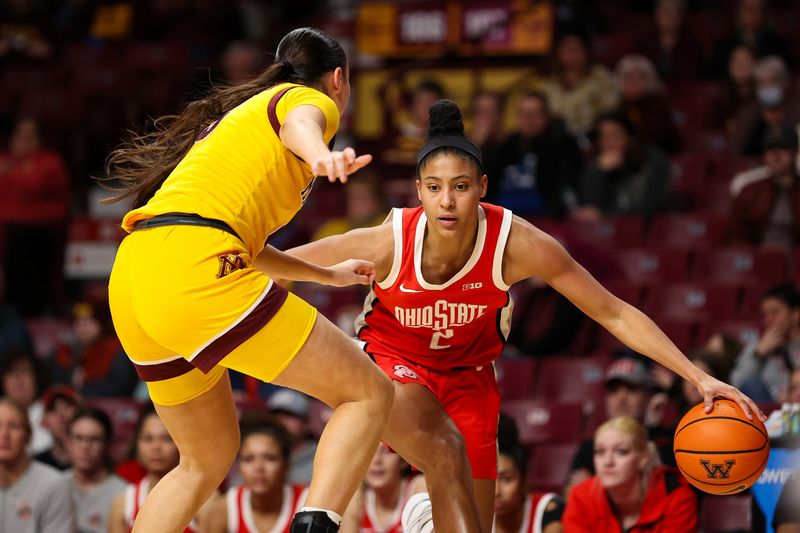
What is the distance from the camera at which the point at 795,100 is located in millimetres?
10102

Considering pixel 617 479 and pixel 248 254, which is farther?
pixel 617 479

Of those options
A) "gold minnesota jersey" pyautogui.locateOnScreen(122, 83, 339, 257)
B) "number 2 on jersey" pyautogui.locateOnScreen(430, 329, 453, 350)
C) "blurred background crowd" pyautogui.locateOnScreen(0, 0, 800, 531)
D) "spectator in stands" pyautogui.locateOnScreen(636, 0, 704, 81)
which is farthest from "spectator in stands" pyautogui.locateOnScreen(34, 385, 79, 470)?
"spectator in stands" pyautogui.locateOnScreen(636, 0, 704, 81)

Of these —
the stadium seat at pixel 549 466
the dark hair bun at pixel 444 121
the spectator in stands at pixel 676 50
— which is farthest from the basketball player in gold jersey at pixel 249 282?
the spectator in stands at pixel 676 50

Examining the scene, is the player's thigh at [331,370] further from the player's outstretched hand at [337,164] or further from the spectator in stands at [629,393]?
the spectator in stands at [629,393]

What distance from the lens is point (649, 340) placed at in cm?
491

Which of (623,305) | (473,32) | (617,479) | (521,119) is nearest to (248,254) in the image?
(623,305)

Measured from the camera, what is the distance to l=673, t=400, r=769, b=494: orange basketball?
4797mm

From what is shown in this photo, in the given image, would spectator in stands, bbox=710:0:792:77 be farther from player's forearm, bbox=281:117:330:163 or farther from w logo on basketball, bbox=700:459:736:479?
player's forearm, bbox=281:117:330:163

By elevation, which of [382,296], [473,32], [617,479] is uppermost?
[473,32]

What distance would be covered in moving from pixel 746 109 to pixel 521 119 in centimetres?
175

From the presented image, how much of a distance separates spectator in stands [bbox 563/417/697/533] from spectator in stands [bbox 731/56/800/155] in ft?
14.8

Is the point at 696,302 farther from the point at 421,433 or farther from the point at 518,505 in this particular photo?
the point at 421,433

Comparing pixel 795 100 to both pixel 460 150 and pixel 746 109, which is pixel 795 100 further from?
pixel 460 150

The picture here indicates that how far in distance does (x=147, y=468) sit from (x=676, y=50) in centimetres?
634
